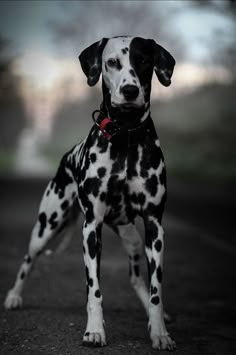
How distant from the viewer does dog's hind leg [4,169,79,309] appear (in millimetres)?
6711

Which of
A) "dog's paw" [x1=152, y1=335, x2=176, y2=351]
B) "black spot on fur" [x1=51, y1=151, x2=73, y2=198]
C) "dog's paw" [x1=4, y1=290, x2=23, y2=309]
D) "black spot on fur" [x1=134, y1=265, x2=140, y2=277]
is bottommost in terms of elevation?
"dog's paw" [x1=152, y1=335, x2=176, y2=351]

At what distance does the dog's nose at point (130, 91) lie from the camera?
518 centimetres

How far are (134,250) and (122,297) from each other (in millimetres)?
1087

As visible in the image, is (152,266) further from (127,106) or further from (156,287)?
(127,106)

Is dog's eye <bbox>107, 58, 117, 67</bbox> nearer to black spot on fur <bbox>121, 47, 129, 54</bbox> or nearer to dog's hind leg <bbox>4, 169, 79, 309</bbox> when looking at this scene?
black spot on fur <bbox>121, 47, 129, 54</bbox>

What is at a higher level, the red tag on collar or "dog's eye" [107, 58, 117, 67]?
"dog's eye" [107, 58, 117, 67]

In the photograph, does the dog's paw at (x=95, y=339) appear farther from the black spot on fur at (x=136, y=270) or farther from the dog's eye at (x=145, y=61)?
the dog's eye at (x=145, y=61)

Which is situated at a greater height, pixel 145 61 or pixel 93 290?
pixel 145 61

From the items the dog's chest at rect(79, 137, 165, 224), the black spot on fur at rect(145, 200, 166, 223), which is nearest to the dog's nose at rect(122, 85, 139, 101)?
the dog's chest at rect(79, 137, 165, 224)

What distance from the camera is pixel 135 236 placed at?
21.9ft

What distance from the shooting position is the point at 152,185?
5629 millimetres

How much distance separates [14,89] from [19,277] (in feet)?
143

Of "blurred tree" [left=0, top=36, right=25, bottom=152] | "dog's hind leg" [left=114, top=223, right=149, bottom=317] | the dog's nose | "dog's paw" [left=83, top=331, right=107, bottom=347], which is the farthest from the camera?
"blurred tree" [left=0, top=36, right=25, bottom=152]

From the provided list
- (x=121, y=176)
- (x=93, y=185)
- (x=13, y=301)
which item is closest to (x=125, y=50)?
(x=121, y=176)
